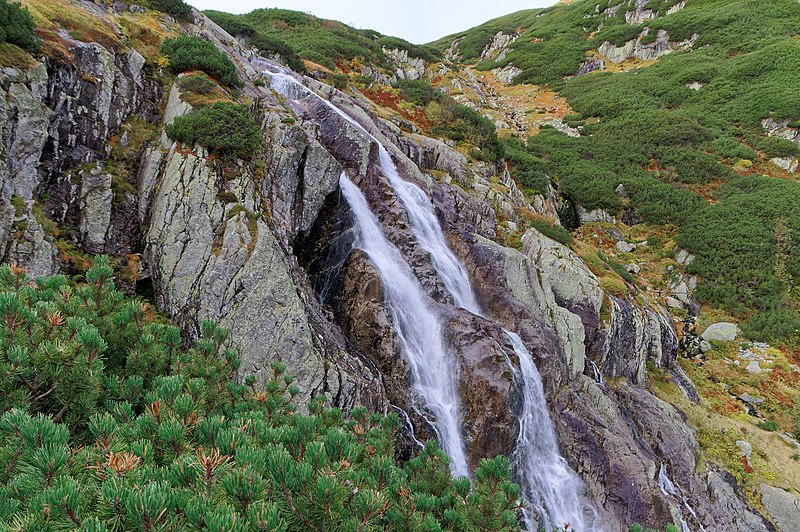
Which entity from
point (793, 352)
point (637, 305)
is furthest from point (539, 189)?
point (793, 352)

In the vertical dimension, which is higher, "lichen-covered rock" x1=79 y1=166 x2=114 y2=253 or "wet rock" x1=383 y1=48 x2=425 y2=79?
"wet rock" x1=383 y1=48 x2=425 y2=79

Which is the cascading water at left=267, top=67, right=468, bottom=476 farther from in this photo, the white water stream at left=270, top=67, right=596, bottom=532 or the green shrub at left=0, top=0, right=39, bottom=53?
the green shrub at left=0, top=0, right=39, bottom=53

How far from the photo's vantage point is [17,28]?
10.7m

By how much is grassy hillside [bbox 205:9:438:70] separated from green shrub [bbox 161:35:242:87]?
715 inches

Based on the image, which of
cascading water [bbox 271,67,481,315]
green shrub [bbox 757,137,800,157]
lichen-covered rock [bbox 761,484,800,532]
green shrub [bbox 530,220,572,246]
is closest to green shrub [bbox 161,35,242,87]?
cascading water [bbox 271,67,481,315]

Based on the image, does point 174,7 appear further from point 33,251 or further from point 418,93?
point 418,93

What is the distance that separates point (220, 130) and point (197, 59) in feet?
19.0

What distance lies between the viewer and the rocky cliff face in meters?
10.6

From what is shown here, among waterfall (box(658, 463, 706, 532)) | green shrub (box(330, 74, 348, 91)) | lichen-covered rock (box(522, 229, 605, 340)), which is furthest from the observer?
green shrub (box(330, 74, 348, 91))

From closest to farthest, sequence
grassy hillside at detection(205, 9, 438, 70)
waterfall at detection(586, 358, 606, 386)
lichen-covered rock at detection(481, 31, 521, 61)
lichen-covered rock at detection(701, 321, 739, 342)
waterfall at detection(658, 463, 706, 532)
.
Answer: waterfall at detection(658, 463, 706, 532), waterfall at detection(586, 358, 606, 386), lichen-covered rock at detection(701, 321, 739, 342), grassy hillside at detection(205, 9, 438, 70), lichen-covered rock at detection(481, 31, 521, 61)

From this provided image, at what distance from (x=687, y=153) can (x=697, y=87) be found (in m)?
18.8

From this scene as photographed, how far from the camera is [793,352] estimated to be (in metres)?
24.7

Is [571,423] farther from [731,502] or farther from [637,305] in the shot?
[637,305]

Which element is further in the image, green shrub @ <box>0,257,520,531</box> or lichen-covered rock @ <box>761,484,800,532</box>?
lichen-covered rock @ <box>761,484,800,532</box>
